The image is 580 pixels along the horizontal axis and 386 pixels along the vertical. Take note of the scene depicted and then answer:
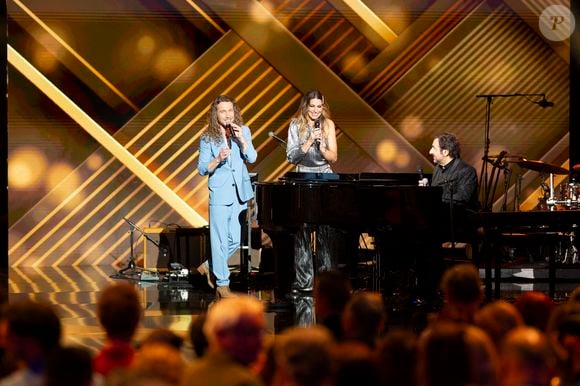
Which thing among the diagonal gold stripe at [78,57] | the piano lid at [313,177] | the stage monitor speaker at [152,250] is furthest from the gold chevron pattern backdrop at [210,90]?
the piano lid at [313,177]

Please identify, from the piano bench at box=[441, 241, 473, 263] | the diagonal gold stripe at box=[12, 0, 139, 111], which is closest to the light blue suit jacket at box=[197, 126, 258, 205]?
the piano bench at box=[441, 241, 473, 263]

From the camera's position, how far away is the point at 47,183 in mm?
11562

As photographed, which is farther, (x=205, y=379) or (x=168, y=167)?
(x=168, y=167)

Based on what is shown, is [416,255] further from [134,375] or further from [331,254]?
[134,375]

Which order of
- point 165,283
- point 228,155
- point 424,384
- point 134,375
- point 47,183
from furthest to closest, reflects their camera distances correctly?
point 47,183
point 165,283
point 228,155
point 424,384
point 134,375

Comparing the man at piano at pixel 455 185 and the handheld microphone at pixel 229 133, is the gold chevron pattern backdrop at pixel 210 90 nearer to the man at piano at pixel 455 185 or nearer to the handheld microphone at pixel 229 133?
the man at piano at pixel 455 185

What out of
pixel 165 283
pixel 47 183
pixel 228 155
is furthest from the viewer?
pixel 47 183

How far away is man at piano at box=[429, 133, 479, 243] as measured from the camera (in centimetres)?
845

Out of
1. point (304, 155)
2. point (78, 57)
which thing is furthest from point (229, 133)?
point (78, 57)

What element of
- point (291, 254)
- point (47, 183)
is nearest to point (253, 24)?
point (47, 183)

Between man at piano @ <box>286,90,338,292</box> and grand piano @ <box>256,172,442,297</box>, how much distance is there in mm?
142

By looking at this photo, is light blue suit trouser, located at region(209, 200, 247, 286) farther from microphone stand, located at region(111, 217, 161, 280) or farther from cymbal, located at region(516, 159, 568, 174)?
cymbal, located at region(516, 159, 568, 174)

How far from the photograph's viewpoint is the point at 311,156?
902 centimetres

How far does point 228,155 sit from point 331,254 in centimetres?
110
